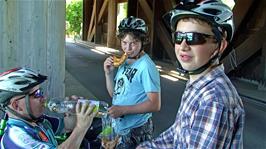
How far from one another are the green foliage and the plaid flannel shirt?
3588 centimetres

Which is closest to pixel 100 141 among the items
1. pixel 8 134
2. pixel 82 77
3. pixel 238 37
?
pixel 8 134

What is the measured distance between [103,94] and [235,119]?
26.6ft

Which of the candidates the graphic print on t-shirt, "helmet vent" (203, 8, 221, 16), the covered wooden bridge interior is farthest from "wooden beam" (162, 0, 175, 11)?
"helmet vent" (203, 8, 221, 16)

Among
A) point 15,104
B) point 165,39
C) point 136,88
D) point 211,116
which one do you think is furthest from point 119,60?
point 165,39

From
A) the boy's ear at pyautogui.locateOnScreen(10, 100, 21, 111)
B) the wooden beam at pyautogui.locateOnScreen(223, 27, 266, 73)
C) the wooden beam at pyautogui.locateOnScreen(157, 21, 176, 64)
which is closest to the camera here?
the boy's ear at pyautogui.locateOnScreen(10, 100, 21, 111)

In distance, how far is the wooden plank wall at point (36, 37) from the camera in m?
3.17

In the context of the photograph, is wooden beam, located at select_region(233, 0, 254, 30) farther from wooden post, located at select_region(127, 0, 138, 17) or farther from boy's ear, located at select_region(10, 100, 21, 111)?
boy's ear, located at select_region(10, 100, 21, 111)

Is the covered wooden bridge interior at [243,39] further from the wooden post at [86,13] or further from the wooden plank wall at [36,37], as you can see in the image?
the wooden post at [86,13]

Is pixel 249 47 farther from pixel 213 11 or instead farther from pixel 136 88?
pixel 213 11

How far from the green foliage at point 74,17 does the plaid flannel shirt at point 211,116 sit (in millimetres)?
35885

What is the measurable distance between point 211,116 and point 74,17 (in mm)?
36300

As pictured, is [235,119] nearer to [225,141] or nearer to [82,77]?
[225,141]

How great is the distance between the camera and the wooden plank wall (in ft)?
10.4

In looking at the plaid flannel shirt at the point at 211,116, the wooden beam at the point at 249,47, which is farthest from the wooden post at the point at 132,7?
the plaid flannel shirt at the point at 211,116
